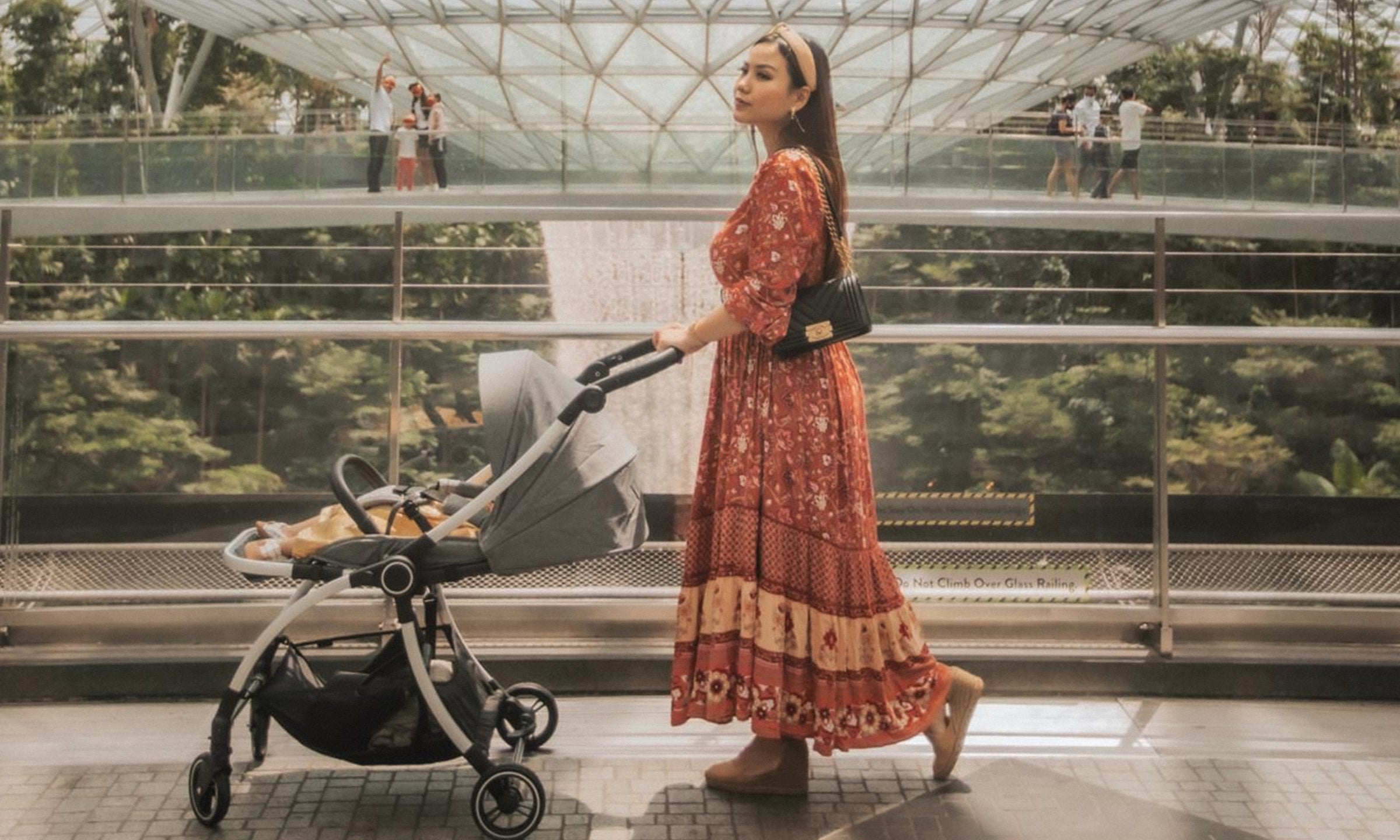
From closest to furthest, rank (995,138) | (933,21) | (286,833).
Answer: (286,833), (995,138), (933,21)

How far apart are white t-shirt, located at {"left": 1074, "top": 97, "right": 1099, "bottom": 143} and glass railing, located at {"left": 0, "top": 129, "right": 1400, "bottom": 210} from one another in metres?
0.36

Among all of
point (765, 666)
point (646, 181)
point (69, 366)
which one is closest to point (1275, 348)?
point (765, 666)

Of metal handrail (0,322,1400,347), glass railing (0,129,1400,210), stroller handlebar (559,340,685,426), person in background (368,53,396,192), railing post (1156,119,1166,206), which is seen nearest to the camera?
stroller handlebar (559,340,685,426)

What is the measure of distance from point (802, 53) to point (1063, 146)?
1071cm

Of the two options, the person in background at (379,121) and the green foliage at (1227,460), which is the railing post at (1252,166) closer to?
the person in background at (379,121)

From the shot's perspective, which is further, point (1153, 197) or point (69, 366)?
point (1153, 197)

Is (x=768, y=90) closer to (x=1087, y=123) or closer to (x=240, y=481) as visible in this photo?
(x=240, y=481)

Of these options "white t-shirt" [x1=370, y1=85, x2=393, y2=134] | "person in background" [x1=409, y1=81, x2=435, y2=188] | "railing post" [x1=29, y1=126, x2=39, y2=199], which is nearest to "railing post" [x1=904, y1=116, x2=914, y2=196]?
"person in background" [x1=409, y1=81, x2=435, y2=188]

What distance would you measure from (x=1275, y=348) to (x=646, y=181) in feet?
49.2

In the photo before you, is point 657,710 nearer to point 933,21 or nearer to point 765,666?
point 765,666

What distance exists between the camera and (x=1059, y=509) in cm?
484

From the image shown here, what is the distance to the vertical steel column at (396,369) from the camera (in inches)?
181

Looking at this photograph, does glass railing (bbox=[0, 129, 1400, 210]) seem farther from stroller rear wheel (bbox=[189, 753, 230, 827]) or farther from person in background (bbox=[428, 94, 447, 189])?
stroller rear wheel (bbox=[189, 753, 230, 827])

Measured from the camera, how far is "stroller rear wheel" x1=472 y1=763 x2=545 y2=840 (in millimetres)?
3398
